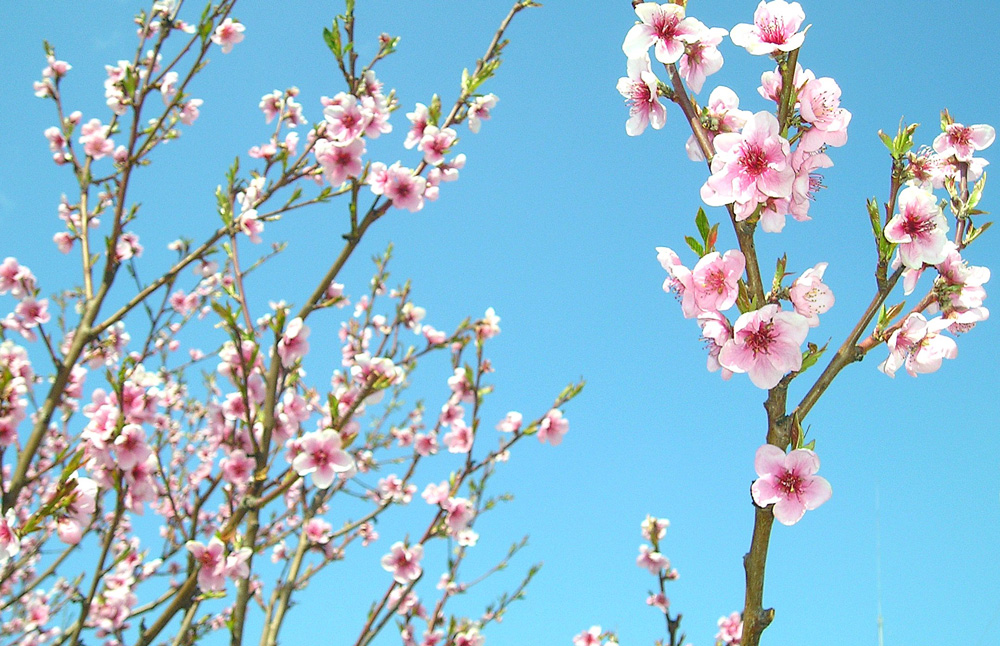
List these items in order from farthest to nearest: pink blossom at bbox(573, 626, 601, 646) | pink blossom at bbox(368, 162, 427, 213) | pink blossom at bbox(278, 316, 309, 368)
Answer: pink blossom at bbox(573, 626, 601, 646)
pink blossom at bbox(368, 162, 427, 213)
pink blossom at bbox(278, 316, 309, 368)

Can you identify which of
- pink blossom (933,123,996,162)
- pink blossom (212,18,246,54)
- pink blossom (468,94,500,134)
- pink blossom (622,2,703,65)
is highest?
pink blossom (212,18,246,54)

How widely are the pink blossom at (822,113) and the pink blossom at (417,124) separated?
2.91 meters

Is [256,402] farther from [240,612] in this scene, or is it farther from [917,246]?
[917,246]

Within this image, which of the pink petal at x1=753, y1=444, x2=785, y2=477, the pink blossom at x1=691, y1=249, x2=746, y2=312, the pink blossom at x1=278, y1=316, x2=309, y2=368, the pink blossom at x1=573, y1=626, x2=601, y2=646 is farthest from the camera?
the pink blossom at x1=573, y1=626, x2=601, y2=646

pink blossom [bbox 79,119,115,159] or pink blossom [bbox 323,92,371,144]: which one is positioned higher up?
pink blossom [bbox 79,119,115,159]

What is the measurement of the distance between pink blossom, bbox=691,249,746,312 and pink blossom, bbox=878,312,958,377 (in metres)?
0.44

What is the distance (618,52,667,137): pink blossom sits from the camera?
1.70 m

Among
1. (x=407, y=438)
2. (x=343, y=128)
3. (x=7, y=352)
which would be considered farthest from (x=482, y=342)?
(x=7, y=352)

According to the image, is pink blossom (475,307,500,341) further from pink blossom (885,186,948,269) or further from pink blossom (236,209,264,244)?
pink blossom (885,186,948,269)

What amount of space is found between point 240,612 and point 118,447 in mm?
982

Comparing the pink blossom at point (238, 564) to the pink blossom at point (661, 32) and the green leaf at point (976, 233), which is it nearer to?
the pink blossom at point (661, 32)

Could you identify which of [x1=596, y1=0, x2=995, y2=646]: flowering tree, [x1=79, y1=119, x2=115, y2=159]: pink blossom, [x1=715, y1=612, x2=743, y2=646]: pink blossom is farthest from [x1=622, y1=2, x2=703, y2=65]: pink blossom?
[x1=715, y1=612, x2=743, y2=646]: pink blossom

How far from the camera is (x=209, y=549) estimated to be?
9.32 ft

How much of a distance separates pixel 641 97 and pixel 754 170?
20.7 inches
